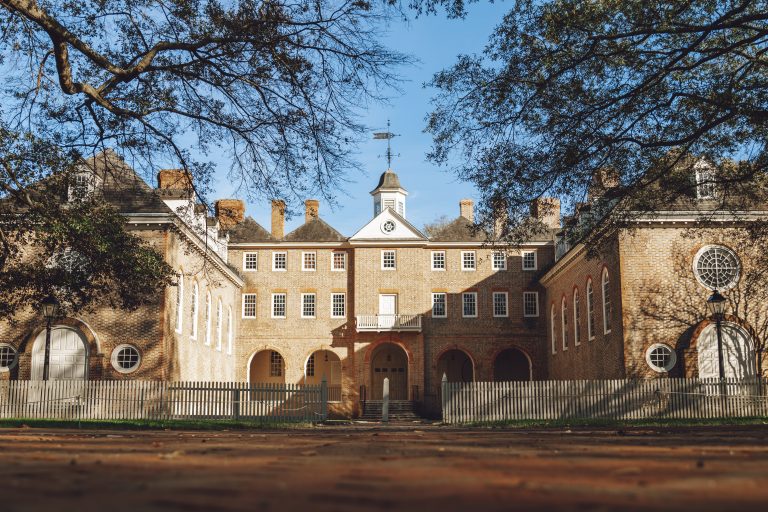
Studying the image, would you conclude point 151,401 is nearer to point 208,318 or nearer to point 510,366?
point 208,318

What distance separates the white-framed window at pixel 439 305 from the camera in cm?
4200

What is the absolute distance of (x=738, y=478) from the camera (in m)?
4.55


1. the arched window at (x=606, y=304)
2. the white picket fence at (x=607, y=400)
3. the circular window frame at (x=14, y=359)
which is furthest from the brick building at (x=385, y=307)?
the white picket fence at (x=607, y=400)

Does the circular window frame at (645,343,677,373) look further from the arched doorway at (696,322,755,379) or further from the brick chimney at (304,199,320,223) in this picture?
the brick chimney at (304,199,320,223)

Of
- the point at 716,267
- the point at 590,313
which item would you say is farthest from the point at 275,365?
the point at 716,267

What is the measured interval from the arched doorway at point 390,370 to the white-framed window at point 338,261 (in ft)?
15.7

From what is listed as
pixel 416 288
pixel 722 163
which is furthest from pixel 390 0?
pixel 416 288

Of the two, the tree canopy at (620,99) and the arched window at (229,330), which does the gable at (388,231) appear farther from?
the tree canopy at (620,99)

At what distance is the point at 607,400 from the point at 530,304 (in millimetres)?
18150

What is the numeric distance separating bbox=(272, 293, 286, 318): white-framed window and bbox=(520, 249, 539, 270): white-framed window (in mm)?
13082

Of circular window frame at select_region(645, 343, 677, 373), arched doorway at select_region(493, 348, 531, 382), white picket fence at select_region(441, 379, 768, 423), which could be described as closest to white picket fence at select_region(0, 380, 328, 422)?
white picket fence at select_region(441, 379, 768, 423)

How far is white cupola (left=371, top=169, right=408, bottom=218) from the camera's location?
46031 millimetres

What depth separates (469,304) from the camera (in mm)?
42250

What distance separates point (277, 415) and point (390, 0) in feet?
49.3
